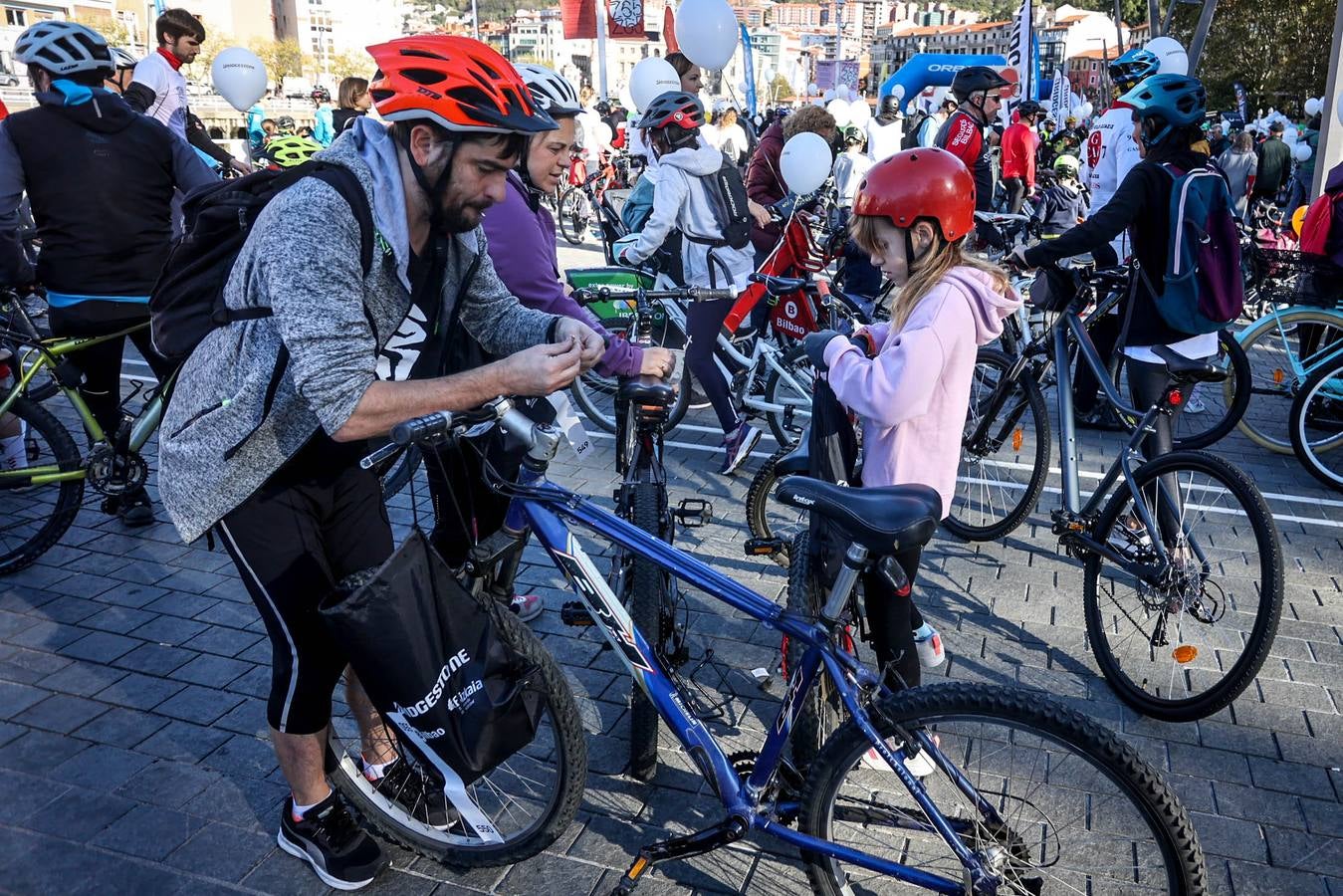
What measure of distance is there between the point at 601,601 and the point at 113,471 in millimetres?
3353

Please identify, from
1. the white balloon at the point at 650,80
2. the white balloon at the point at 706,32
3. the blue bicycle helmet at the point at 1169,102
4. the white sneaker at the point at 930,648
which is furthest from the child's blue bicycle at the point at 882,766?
the white balloon at the point at 650,80

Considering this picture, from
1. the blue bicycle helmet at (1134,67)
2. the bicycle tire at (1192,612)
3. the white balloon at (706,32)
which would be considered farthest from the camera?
the white balloon at (706,32)

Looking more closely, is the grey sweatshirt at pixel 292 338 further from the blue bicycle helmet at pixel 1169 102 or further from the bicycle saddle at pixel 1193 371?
the blue bicycle helmet at pixel 1169 102

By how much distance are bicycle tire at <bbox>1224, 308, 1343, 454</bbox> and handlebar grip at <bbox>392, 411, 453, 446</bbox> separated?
592cm

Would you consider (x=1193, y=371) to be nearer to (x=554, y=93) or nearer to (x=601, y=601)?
(x=601, y=601)

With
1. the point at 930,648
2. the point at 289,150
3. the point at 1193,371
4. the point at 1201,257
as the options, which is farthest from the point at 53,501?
the point at 1201,257

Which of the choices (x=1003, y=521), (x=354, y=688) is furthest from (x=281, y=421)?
(x=1003, y=521)

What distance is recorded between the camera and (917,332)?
263 cm

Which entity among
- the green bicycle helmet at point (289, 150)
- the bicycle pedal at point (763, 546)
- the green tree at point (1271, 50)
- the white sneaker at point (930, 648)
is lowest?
the white sneaker at point (930, 648)

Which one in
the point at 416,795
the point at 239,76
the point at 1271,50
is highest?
the point at 1271,50

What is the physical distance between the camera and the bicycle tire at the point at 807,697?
2.33m

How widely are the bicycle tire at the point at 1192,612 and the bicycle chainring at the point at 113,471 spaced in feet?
14.1

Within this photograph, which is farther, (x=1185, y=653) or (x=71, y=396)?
(x=71, y=396)

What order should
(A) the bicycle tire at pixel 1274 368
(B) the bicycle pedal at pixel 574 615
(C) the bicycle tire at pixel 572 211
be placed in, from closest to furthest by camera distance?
(B) the bicycle pedal at pixel 574 615 < (A) the bicycle tire at pixel 1274 368 < (C) the bicycle tire at pixel 572 211
